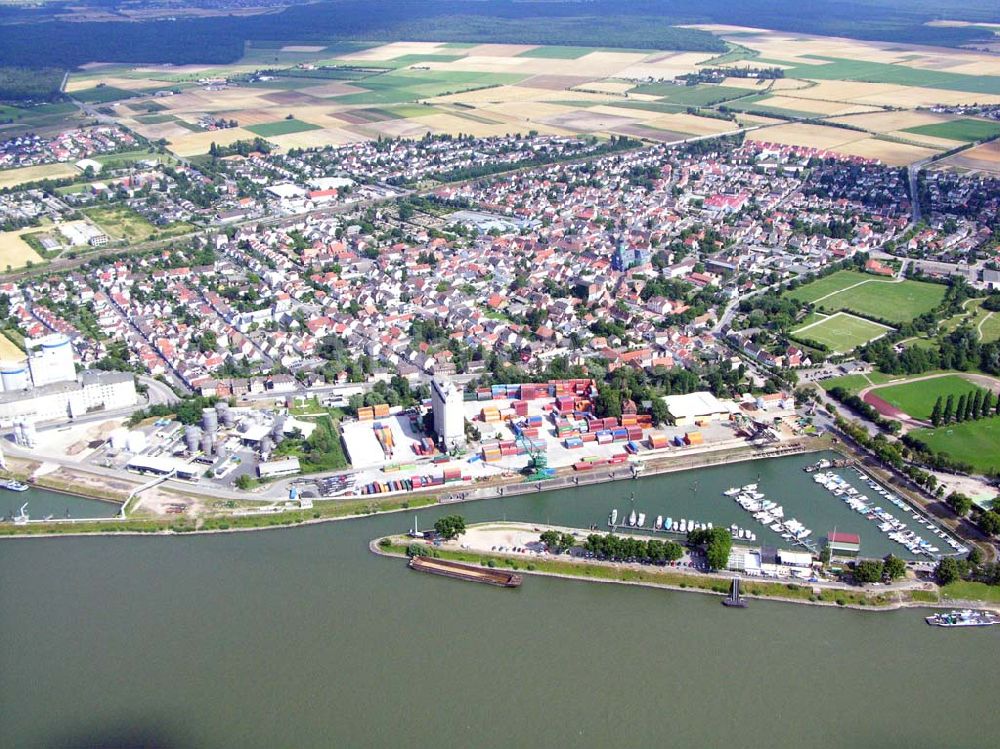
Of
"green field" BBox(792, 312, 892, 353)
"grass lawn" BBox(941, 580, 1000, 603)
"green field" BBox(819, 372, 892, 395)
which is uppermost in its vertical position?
"green field" BBox(792, 312, 892, 353)

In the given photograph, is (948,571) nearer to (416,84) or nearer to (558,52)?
(416,84)

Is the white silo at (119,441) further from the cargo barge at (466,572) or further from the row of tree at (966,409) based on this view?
the row of tree at (966,409)

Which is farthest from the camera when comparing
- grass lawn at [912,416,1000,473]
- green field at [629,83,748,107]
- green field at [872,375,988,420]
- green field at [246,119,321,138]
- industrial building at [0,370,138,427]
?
green field at [629,83,748,107]

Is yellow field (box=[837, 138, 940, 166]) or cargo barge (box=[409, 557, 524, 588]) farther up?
yellow field (box=[837, 138, 940, 166])

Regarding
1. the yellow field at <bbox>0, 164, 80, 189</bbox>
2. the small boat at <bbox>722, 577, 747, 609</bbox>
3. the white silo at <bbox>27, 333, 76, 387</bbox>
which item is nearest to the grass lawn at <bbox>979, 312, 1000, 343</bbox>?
the small boat at <bbox>722, 577, 747, 609</bbox>

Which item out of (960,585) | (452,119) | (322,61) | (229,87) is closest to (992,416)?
(960,585)

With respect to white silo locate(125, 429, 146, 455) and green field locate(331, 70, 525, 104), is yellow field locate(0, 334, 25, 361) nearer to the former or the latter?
white silo locate(125, 429, 146, 455)

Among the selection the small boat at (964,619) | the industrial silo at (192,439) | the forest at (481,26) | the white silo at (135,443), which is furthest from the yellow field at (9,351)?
the forest at (481,26)

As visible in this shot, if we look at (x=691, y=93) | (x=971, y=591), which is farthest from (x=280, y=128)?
(x=971, y=591)
